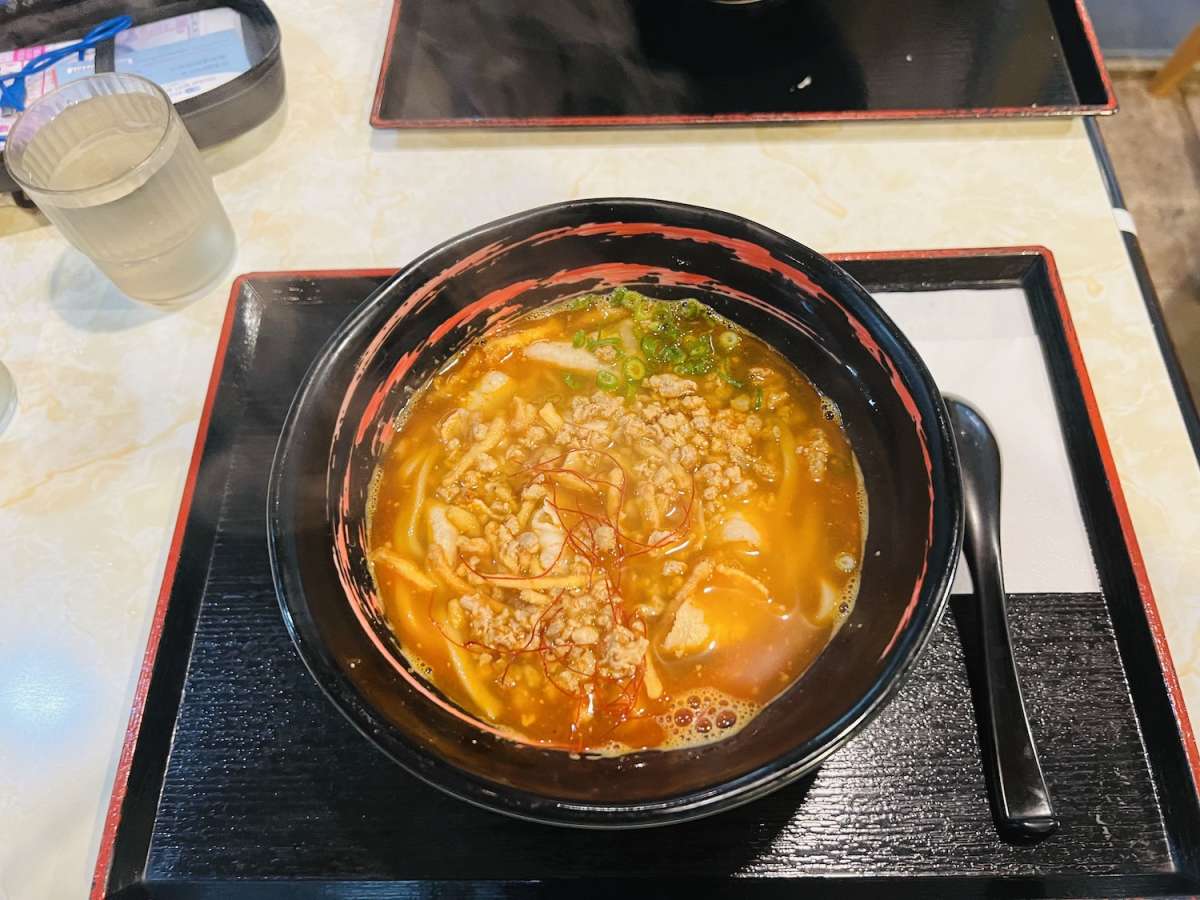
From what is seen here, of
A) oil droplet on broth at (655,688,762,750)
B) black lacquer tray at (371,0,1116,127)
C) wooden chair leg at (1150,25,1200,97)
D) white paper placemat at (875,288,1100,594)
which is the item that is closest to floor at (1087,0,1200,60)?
wooden chair leg at (1150,25,1200,97)

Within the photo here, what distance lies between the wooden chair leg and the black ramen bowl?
3.27 m

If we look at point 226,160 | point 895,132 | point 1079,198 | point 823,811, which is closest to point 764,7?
point 895,132

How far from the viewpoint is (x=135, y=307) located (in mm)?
2189

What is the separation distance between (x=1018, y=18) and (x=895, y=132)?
22.9 inches

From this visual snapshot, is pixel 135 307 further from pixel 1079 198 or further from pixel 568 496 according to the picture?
pixel 1079 198

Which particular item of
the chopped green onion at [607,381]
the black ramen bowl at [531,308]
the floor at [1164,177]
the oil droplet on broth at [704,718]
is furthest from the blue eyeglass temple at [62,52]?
the floor at [1164,177]

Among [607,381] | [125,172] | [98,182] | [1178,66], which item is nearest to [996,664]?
[607,381]

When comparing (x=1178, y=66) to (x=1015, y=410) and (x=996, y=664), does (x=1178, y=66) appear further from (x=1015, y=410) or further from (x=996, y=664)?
(x=996, y=664)

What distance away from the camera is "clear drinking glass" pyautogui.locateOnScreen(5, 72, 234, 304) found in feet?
6.39

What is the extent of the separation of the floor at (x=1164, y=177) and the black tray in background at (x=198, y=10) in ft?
11.4

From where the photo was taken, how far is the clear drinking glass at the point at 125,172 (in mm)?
1946

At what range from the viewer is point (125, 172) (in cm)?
189

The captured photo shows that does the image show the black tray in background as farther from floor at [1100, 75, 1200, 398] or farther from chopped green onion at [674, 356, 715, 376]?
floor at [1100, 75, 1200, 398]

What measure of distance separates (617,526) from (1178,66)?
380 centimetres
